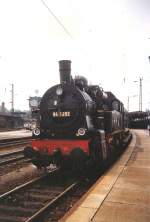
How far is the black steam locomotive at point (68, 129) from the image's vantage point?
9588 mm

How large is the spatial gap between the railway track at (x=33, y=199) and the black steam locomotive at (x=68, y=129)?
72cm

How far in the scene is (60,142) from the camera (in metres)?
9.80

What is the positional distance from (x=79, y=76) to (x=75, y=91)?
1.64 meters

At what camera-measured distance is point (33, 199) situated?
738 cm

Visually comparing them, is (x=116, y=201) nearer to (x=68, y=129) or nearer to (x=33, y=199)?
(x=33, y=199)

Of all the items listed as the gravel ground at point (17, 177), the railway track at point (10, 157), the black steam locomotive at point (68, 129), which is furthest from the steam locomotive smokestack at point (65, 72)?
the railway track at point (10, 157)

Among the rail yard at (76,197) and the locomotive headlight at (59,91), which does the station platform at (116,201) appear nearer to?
the rail yard at (76,197)

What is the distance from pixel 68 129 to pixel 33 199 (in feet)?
10.8

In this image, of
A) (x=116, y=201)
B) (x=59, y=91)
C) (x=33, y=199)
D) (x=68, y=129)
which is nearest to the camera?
(x=116, y=201)

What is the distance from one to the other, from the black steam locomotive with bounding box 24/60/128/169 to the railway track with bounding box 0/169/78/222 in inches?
28.5

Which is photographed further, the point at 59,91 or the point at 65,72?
the point at 65,72

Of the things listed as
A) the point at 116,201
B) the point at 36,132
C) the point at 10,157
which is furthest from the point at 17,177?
the point at 10,157

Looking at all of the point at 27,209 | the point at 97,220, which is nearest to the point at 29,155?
the point at 27,209

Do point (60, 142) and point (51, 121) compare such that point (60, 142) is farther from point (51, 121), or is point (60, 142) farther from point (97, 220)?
point (97, 220)
